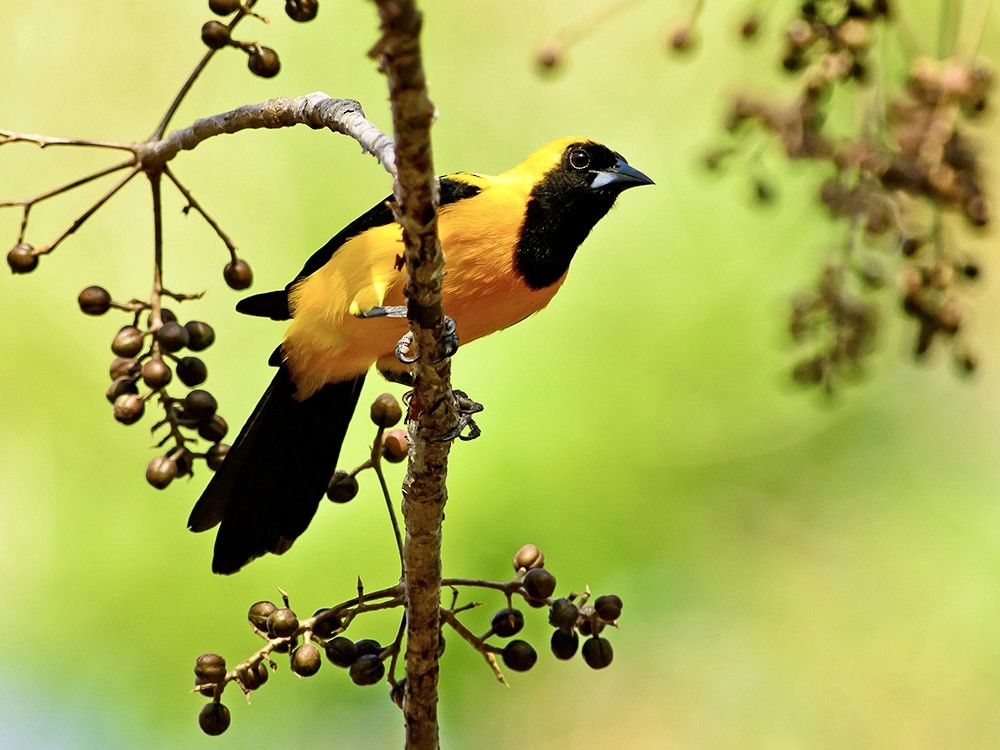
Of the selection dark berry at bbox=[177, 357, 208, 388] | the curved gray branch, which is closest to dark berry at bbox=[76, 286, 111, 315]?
dark berry at bbox=[177, 357, 208, 388]

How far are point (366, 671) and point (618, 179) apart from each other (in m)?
2.04

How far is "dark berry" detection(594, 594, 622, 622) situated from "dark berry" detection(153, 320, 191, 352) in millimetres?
961

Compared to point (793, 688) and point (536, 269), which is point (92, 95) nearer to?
point (536, 269)

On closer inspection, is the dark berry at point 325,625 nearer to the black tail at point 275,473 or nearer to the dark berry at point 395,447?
the dark berry at point 395,447

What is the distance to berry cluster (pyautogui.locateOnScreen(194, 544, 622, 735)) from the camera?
246 centimetres

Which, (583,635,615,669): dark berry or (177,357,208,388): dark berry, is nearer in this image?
(583,635,615,669): dark berry

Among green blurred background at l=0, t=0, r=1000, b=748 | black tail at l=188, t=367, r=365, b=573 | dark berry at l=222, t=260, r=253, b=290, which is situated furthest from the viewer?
green blurred background at l=0, t=0, r=1000, b=748

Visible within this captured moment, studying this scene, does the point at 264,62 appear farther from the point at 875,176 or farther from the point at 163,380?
the point at 875,176

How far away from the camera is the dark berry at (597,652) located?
2.65 metres

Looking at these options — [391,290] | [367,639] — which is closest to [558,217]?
[391,290]

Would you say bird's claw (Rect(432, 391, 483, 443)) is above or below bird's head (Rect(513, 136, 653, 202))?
below

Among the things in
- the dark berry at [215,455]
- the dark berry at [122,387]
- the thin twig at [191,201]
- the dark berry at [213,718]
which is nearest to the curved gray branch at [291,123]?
the thin twig at [191,201]

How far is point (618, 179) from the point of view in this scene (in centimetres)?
410

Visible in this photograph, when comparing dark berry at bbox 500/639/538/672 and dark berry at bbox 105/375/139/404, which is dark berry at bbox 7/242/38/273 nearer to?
dark berry at bbox 105/375/139/404
